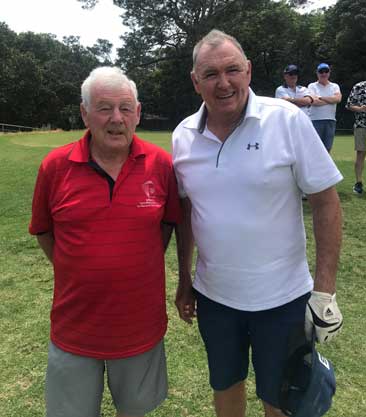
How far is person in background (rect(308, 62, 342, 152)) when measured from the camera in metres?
7.67

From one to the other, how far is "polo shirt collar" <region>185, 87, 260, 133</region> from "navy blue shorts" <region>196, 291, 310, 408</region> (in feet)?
3.13

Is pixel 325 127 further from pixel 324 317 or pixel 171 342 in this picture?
pixel 324 317

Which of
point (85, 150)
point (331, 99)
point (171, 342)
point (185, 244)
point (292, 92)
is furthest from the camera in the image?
point (331, 99)

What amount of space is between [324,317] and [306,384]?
350 millimetres

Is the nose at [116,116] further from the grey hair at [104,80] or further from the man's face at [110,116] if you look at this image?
the grey hair at [104,80]

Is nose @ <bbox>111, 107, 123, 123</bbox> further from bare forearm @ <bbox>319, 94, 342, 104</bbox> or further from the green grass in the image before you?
bare forearm @ <bbox>319, 94, 342, 104</bbox>

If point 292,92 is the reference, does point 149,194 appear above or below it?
below

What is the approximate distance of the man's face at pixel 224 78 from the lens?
225 centimetres

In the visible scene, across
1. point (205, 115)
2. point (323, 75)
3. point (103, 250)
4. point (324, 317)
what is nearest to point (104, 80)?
point (205, 115)

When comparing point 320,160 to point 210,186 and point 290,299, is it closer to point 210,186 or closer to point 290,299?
point 210,186

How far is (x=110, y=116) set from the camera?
222 centimetres

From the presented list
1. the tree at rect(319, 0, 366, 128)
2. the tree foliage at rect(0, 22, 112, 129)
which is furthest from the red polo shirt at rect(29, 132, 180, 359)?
the tree foliage at rect(0, 22, 112, 129)

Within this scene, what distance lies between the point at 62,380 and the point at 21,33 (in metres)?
83.4

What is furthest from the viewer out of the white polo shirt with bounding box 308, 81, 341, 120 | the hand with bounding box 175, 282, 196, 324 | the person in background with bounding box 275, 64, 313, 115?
the white polo shirt with bounding box 308, 81, 341, 120
